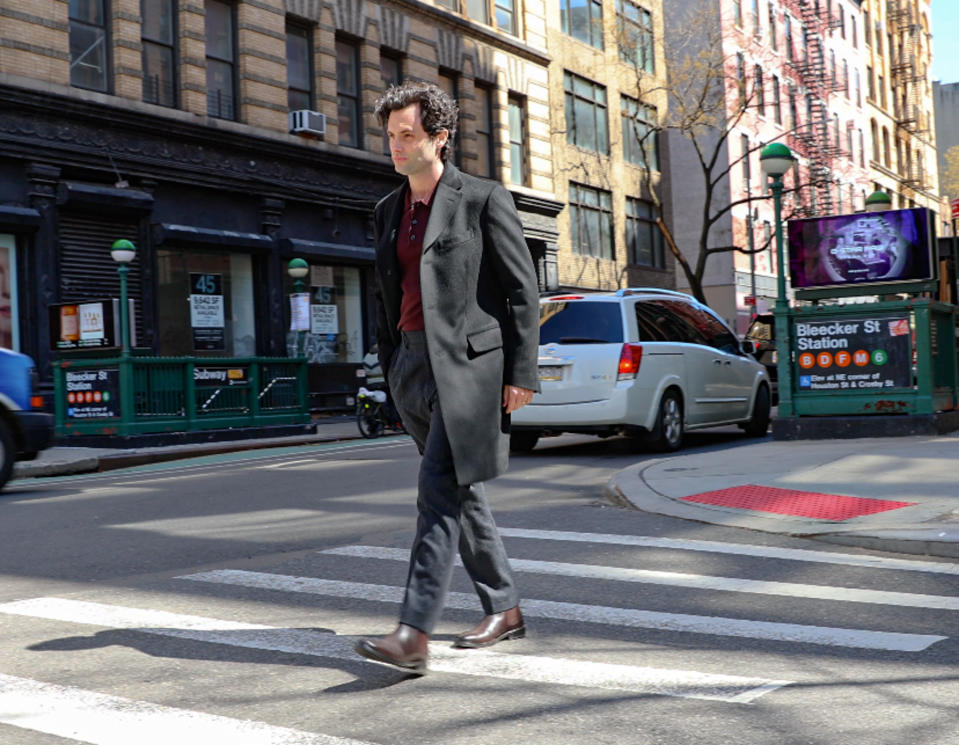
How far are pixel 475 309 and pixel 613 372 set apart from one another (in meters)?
8.51

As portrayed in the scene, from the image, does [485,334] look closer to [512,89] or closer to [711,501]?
[711,501]

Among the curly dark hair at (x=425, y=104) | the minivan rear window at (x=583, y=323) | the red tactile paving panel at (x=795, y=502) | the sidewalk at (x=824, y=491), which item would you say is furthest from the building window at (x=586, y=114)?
the curly dark hair at (x=425, y=104)

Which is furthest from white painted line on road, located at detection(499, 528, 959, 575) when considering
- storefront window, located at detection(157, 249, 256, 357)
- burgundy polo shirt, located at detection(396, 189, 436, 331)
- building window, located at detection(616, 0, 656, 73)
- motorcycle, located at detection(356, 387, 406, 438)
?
building window, located at detection(616, 0, 656, 73)

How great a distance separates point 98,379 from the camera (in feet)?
58.9

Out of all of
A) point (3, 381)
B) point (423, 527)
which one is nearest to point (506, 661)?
point (423, 527)

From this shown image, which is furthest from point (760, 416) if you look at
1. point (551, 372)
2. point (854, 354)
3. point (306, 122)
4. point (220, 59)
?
point (220, 59)

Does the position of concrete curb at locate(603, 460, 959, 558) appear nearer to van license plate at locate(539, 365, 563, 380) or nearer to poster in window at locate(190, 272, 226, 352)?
van license plate at locate(539, 365, 563, 380)

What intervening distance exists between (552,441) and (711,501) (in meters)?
7.34

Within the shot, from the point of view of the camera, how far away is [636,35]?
134ft

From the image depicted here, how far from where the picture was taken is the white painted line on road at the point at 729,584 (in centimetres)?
539

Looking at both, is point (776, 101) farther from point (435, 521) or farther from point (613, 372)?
point (435, 521)

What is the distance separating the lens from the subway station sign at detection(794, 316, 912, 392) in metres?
13.2

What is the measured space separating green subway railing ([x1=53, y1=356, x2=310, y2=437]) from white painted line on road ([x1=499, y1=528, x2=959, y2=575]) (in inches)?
441

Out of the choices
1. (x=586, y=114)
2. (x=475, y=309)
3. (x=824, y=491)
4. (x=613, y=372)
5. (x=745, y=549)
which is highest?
(x=586, y=114)
